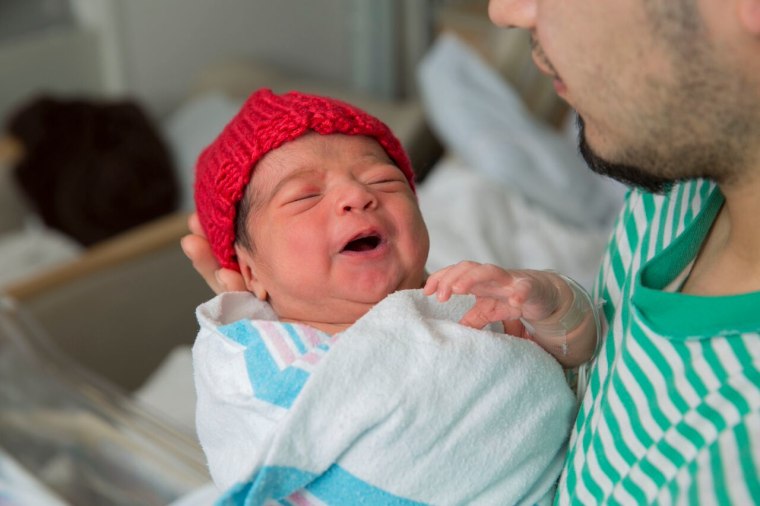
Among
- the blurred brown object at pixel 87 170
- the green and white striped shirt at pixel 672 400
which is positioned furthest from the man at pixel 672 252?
the blurred brown object at pixel 87 170

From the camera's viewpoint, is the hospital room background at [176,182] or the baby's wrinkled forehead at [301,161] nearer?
the baby's wrinkled forehead at [301,161]

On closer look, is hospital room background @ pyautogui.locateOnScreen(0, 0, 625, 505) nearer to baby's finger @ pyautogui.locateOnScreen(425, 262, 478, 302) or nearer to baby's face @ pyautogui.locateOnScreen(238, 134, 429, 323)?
baby's face @ pyautogui.locateOnScreen(238, 134, 429, 323)

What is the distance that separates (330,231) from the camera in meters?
0.74

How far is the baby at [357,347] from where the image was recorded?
0.66m


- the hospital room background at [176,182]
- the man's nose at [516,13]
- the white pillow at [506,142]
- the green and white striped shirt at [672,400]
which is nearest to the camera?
the green and white striped shirt at [672,400]

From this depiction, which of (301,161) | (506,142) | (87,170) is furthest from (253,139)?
(87,170)

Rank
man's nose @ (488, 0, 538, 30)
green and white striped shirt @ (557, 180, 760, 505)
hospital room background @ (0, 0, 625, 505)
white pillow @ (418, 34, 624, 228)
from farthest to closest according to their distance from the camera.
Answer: white pillow @ (418, 34, 624, 228)
hospital room background @ (0, 0, 625, 505)
man's nose @ (488, 0, 538, 30)
green and white striped shirt @ (557, 180, 760, 505)

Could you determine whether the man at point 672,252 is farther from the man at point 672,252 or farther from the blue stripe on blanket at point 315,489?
the blue stripe on blanket at point 315,489

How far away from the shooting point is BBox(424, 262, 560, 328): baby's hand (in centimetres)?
63

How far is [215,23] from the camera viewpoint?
2820 millimetres

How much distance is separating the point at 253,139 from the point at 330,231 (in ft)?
0.33

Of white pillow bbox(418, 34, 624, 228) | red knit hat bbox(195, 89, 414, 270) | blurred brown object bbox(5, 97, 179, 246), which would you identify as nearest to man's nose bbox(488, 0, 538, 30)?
red knit hat bbox(195, 89, 414, 270)

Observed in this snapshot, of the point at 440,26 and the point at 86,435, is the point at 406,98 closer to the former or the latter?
the point at 440,26

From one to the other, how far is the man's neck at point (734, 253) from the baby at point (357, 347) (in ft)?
0.30
